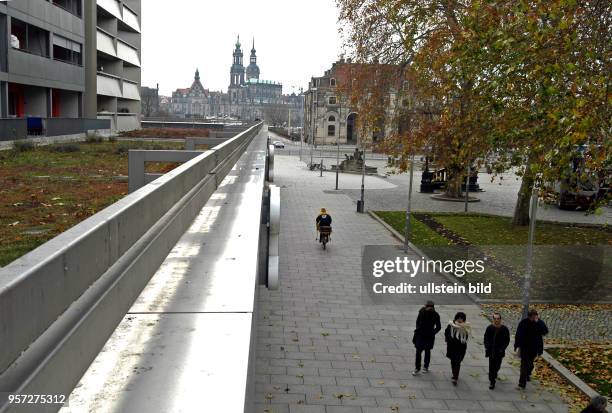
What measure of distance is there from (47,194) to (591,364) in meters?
9.32

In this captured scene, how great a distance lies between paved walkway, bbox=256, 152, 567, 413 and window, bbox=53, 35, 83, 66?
88.6 feet

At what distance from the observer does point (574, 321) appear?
40.8 ft

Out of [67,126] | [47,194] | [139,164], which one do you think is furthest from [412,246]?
[67,126]

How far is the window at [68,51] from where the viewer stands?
120ft

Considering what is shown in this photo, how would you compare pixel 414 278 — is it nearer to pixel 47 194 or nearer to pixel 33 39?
pixel 47 194

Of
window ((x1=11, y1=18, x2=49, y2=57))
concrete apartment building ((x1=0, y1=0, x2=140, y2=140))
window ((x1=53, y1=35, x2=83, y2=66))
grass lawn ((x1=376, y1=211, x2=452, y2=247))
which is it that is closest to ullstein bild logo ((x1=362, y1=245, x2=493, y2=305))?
grass lawn ((x1=376, y1=211, x2=452, y2=247))

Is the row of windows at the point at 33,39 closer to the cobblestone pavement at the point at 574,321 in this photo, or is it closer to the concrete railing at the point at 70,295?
the cobblestone pavement at the point at 574,321

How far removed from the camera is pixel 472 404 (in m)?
8.57

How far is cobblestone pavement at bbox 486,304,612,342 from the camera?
11.6 m

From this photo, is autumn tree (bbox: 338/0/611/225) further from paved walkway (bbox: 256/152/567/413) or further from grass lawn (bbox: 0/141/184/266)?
grass lawn (bbox: 0/141/184/266)

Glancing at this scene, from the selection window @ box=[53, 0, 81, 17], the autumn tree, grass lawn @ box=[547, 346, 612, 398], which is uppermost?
window @ box=[53, 0, 81, 17]

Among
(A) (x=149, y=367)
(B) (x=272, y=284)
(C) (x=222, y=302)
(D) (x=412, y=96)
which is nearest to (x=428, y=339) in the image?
(B) (x=272, y=284)

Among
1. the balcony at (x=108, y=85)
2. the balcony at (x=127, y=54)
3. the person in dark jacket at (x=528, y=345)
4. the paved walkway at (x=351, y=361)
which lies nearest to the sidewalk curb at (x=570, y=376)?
the paved walkway at (x=351, y=361)

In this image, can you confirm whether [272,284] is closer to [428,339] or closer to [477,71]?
[428,339]
